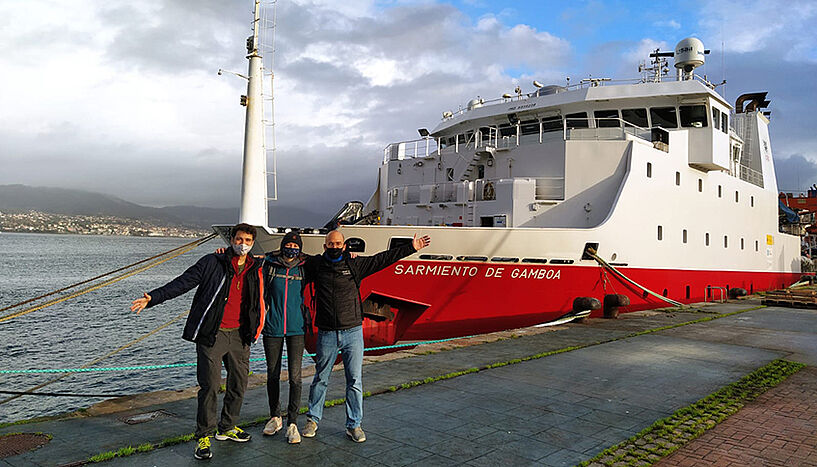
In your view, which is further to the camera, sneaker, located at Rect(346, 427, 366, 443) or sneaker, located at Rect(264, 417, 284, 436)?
sneaker, located at Rect(264, 417, 284, 436)

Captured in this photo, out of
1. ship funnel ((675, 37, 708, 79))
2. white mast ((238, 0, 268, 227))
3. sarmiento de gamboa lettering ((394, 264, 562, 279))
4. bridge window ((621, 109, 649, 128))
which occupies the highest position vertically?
ship funnel ((675, 37, 708, 79))

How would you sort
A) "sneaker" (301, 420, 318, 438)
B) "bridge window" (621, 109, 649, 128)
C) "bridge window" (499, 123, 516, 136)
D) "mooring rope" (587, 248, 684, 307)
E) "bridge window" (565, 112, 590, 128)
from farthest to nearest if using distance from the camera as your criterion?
"bridge window" (499, 123, 516, 136), "bridge window" (621, 109, 649, 128), "bridge window" (565, 112, 590, 128), "mooring rope" (587, 248, 684, 307), "sneaker" (301, 420, 318, 438)

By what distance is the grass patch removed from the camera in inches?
177

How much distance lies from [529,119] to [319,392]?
14146mm

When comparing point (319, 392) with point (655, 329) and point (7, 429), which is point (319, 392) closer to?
point (7, 429)

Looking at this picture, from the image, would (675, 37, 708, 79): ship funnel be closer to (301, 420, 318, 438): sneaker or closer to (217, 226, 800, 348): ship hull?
(217, 226, 800, 348): ship hull

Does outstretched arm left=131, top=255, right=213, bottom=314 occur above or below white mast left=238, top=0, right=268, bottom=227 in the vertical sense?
below

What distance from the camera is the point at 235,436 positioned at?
4.60 m

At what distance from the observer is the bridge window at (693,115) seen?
17.4 metres

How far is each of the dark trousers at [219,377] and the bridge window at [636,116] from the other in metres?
15.3

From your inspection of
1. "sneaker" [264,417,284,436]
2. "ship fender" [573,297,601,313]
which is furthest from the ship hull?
"sneaker" [264,417,284,436]

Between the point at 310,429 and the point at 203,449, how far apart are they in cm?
87

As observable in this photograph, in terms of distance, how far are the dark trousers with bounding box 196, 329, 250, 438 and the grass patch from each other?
2.73 metres

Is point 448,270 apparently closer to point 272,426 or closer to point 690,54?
point 272,426
